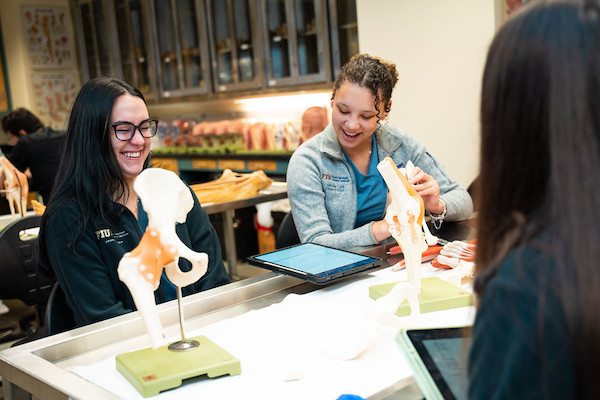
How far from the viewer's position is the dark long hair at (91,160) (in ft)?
5.32

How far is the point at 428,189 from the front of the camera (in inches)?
73.7

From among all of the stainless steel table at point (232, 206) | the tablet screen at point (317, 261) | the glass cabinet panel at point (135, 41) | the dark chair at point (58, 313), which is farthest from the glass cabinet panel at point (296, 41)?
the dark chair at point (58, 313)

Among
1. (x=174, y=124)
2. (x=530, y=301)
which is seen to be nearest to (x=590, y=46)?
(x=530, y=301)

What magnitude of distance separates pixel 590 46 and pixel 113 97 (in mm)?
1336

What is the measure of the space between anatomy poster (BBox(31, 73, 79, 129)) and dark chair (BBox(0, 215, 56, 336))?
204 inches

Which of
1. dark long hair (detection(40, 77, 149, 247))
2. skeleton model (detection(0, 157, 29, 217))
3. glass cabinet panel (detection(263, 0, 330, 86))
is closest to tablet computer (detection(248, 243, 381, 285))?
dark long hair (detection(40, 77, 149, 247))

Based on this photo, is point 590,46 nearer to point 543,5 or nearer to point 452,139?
point 543,5

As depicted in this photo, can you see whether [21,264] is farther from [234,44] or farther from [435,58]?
[234,44]

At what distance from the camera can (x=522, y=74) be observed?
23.4 inches

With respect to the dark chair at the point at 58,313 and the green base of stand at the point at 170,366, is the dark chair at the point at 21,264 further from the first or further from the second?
the green base of stand at the point at 170,366

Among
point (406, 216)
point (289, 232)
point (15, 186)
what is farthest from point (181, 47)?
point (406, 216)

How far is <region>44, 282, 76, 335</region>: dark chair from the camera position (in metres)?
1.64

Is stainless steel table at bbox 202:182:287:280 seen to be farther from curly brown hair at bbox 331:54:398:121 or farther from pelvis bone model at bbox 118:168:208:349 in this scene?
pelvis bone model at bbox 118:168:208:349

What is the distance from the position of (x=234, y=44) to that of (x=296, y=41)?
0.80 meters
